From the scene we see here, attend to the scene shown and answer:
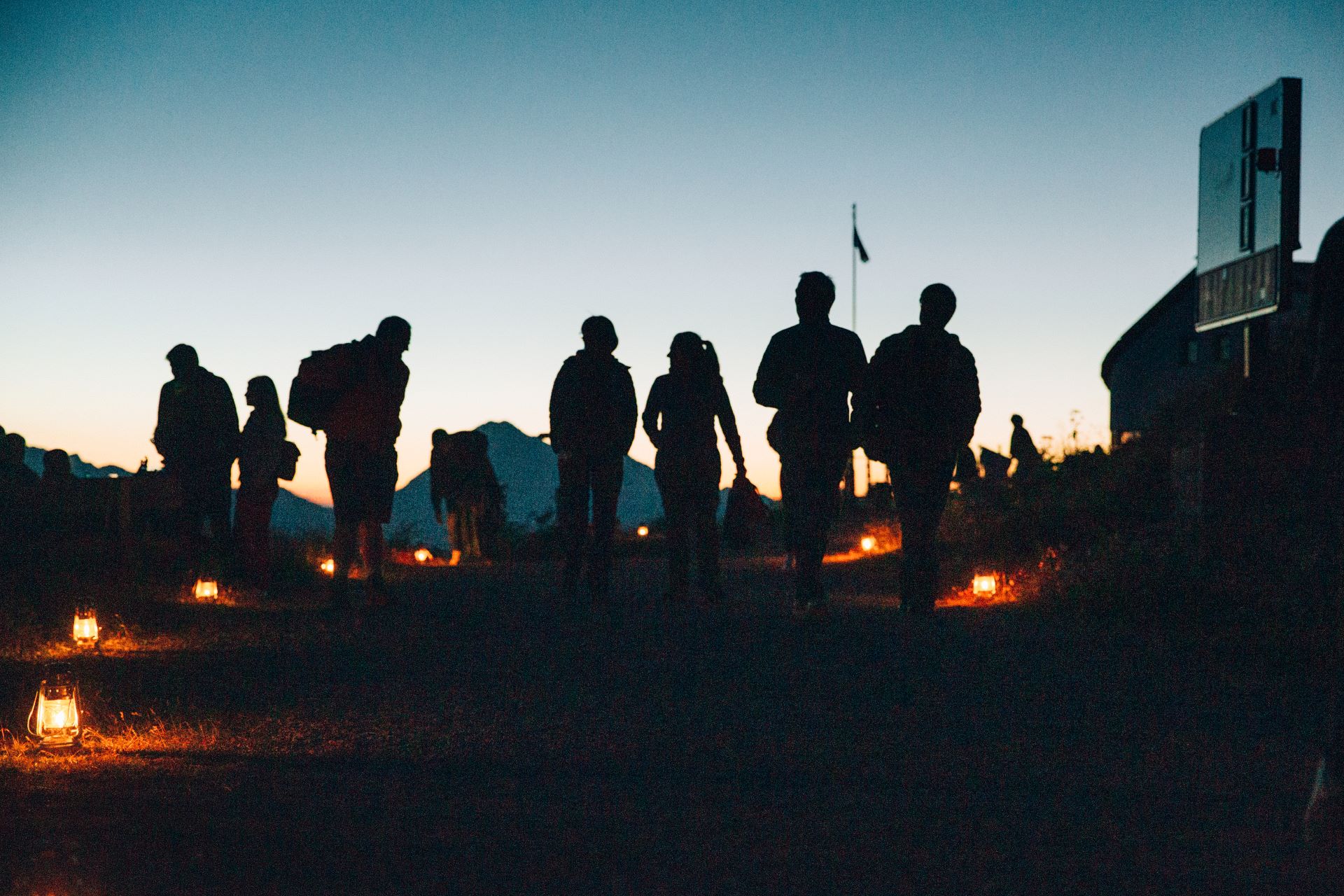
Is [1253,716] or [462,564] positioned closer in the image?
[1253,716]

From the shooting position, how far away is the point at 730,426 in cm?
974

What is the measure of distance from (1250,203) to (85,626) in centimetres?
841

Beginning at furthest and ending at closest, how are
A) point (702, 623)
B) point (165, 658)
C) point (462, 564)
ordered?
point (462, 564)
point (702, 623)
point (165, 658)

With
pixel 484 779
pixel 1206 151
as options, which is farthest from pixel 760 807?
pixel 1206 151

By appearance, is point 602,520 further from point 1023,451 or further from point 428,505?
point 428,505

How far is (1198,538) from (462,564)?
34.0 feet

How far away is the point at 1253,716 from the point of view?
192 inches

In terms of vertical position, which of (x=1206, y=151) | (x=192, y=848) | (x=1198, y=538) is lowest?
(x=192, y=848)

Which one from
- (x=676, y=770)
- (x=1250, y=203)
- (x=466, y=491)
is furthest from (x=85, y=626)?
(x=466, y=491)

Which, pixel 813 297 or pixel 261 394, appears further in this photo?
pixel 261 394

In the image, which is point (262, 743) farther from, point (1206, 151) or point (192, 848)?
point (1206, 151)

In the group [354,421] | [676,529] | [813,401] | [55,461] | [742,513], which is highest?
[813,401]

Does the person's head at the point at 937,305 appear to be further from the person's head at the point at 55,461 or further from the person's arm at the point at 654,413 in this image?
the person's head at the point at 55,461

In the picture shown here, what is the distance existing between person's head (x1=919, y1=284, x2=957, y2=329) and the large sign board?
9.13ft
